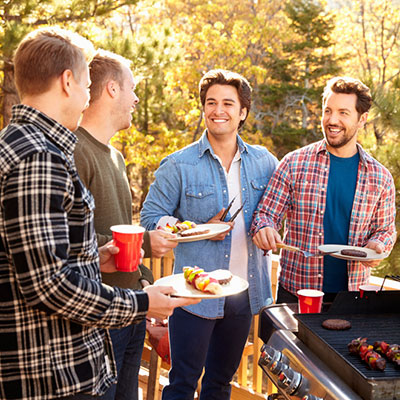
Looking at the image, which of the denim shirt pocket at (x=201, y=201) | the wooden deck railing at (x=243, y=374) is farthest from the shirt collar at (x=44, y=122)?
the wooden deck railing at (x=243, y=374)

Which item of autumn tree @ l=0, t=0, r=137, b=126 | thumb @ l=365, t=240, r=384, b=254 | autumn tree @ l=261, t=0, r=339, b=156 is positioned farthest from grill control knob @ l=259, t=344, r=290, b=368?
autumn tree @ l=261, t=0, r=339, b=156

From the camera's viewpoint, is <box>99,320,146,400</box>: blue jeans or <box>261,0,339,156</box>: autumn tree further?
<box>261,0,339,156</box>: autumn tree

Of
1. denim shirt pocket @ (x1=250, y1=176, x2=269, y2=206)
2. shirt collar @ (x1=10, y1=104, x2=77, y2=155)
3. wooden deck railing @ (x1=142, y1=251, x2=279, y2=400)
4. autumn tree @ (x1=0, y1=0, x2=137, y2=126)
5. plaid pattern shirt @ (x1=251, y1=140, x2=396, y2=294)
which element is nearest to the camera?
shirt collar @ (x1=10, y1=104, x2=77, y2=155)

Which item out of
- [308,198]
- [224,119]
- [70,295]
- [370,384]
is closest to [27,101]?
[70,295]

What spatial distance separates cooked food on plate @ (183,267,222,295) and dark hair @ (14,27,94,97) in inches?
33.6

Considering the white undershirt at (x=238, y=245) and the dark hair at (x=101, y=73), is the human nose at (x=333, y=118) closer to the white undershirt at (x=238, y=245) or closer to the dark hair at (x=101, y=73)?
the white undershirt at (x=238, y=245)

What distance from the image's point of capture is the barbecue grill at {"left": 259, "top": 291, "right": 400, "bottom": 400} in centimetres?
152

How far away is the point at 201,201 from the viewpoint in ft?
8.73

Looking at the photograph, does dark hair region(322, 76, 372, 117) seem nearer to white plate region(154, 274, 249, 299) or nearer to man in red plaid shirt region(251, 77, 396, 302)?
man in red plaid shirt region(251, 77, 396, 302)

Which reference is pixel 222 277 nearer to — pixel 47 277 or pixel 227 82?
pixel 47 277

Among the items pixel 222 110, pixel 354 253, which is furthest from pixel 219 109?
pixel 354 253

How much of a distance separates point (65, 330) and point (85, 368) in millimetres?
123

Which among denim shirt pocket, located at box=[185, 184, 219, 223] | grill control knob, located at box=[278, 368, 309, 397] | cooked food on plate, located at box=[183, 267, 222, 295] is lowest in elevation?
grill control knob, located at box=[278, 368, 309, 397]

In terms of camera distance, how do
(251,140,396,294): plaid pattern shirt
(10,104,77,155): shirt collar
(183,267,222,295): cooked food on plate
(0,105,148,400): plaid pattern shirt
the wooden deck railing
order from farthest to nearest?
the wooden deck railing, (251,140,396,294): plaid pattern shirt, (183,267,222,295): cooked food on plate, (10,104,77,155): shirt collar, (0,105,148,400): plaid pattern shirt
